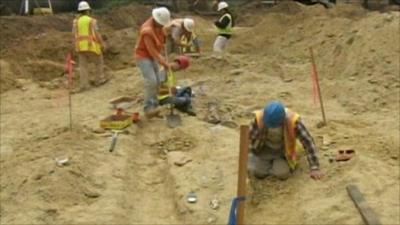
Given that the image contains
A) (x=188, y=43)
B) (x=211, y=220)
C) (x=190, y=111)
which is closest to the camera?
(x=211, y=220)

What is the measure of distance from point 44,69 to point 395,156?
919cm

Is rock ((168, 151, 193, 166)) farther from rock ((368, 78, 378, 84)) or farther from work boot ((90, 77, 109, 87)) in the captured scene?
work boot ((90, 77, 109, 87))

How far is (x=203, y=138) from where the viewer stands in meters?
10.2

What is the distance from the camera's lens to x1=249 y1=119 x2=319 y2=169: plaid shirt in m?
8.06

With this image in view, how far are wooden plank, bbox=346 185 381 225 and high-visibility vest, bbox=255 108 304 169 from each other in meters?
0.75

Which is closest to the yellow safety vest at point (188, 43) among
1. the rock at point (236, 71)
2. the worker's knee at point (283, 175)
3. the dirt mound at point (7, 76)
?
the rock at point (236, 71)

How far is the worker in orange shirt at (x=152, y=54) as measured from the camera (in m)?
10.9

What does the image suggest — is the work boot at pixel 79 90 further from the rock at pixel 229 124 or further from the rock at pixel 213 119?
the rock at pixel 229 124

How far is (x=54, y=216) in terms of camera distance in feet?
25.8

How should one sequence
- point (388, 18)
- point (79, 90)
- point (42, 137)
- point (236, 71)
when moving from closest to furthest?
1. point (42, 137)
2. point (79, 90)
3. point (236, 71)
4. point (388, 18)

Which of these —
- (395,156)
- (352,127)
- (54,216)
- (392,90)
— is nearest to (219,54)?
(392,90)

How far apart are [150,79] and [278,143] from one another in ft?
10.8

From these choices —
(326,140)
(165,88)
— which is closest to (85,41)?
(165,88)

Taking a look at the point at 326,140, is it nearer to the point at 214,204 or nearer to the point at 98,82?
the point at 214,204
